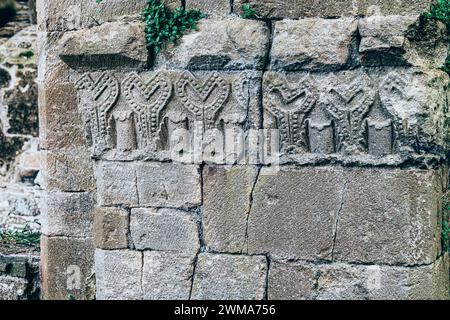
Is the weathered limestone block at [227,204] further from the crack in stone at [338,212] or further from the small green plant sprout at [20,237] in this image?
the small green plant sprout at [20,237]

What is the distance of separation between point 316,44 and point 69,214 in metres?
2.23

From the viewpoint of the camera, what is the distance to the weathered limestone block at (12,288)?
288 inches

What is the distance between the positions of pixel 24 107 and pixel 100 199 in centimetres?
248

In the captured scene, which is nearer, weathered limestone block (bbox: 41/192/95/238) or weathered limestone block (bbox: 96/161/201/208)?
weathered limestone block (bbox: 96/161/201/208)

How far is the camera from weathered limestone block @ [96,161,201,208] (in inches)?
249

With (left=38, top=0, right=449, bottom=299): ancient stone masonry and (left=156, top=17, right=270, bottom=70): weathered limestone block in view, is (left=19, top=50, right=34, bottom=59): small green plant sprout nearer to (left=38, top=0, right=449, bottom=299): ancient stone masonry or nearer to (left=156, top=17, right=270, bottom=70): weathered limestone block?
(left=38, top=0, right=449, bottom=299): ancient stone masonry

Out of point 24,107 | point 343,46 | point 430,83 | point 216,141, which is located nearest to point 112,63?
point 216,141

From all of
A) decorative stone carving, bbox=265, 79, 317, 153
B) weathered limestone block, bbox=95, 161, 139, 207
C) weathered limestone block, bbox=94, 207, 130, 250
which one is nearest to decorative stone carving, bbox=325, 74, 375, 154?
decorative stone carving, bbox=265, 79, 317, 153

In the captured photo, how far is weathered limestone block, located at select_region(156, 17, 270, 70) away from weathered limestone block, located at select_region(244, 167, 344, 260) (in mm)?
693

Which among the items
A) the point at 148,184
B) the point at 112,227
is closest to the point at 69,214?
the point at 112,227

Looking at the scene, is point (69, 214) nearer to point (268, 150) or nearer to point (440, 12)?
point (268, 150)

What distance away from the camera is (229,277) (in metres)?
6.31

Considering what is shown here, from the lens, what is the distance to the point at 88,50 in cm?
632

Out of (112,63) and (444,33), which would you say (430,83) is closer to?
(444,33)
